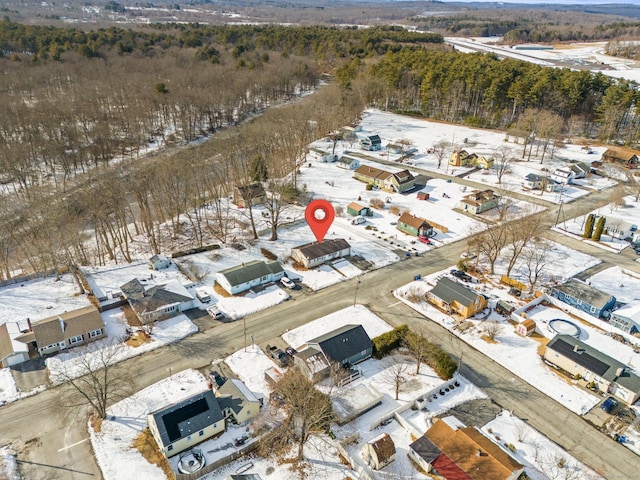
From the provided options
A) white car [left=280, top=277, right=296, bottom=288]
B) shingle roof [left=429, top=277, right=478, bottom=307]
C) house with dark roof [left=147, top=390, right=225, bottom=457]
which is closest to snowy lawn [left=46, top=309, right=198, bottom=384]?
house with dark roof [left=147, top=390, right=225, bottom=457]

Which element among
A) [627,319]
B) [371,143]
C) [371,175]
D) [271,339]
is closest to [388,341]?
[271,339]

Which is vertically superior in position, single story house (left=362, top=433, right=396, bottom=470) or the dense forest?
the dense forest

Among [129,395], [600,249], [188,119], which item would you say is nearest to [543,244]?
[600,249]

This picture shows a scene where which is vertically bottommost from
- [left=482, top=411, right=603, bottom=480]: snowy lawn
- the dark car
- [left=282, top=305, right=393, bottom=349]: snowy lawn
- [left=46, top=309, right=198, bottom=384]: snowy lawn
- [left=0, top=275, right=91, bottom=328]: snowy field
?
[left=46, top=309, right=198, bottom=384]: snowy lawn

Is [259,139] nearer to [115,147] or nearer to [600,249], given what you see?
[115,147]

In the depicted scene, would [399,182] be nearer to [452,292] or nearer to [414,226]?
[414,226]

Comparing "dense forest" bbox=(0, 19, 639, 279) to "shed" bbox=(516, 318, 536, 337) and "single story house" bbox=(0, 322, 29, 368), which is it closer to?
"single story house" bbox=(0, 322, 29, 368)

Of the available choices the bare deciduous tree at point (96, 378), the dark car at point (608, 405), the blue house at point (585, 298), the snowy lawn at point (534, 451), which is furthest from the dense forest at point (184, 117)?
the dark car at point (608, 405)

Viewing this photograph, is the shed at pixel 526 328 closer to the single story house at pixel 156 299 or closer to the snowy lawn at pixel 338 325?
the snowy lawn at pixel 338 325
